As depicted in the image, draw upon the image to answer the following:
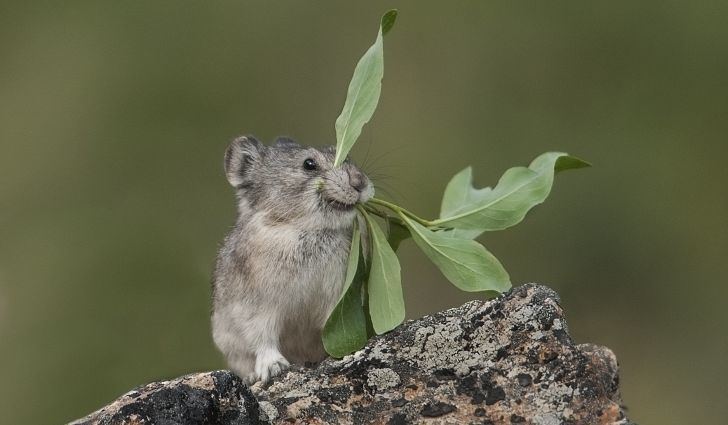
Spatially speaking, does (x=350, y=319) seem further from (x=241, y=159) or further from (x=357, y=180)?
(x=241, y=159)

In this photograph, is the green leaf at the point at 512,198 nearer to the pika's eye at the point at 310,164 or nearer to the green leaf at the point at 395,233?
the green leaf at the point at 395,233

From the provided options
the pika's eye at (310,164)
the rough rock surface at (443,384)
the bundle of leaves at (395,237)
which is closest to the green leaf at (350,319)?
the bundle of leaves at (395,237)

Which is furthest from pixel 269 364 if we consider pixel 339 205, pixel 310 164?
pixel 310 164

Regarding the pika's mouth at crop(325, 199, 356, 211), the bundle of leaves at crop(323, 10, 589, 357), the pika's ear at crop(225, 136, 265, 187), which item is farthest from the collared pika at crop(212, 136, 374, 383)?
the pika's ear at crop(225, 136, 265, 187)

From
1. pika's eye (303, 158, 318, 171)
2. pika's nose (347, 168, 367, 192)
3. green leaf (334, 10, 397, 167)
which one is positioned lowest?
pika's nose (347, 168, 367, 192)

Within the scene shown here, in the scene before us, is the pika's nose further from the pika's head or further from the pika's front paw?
the pika's front paw

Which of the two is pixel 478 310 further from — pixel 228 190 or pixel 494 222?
pixel 228 190

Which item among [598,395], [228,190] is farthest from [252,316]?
[228,190]
